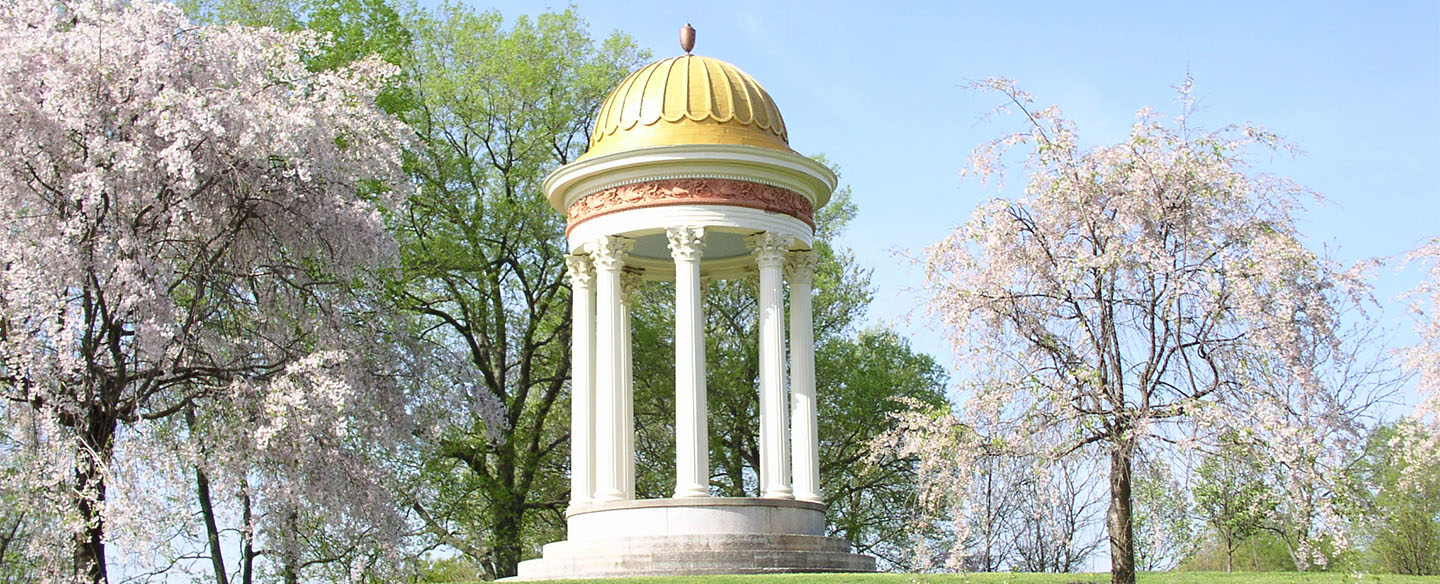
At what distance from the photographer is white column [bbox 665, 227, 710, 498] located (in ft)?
80.6

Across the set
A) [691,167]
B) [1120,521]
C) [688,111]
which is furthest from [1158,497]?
[688,111]

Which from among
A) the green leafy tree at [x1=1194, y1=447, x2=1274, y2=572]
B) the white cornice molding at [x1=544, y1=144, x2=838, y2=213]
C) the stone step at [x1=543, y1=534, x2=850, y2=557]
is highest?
the white cornice molding at [x1=544, y1=144, x2=838, y2=213]

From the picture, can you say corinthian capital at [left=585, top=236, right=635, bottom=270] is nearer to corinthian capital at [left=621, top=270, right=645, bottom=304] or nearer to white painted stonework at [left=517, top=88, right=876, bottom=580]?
white painted stonework at [left=517, top=88, right=876, bottom=580]

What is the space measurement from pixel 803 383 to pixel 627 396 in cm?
350

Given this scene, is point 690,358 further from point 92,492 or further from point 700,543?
point 92,492

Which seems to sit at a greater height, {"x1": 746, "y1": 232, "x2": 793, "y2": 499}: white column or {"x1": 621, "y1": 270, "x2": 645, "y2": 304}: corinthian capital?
{"x1": 621, "y1": 270, "x2": 645, "y2": 304}: corinthian capital

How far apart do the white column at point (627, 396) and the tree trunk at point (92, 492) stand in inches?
417

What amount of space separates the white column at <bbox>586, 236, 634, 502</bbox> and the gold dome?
1.86 m

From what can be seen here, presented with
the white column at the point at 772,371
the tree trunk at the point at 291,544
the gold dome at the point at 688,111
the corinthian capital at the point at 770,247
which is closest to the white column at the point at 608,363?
the gold dome at the point at 688,111

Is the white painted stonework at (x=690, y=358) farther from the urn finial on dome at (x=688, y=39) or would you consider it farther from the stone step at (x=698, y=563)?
the urn finial on dome at (x=688, y=39)

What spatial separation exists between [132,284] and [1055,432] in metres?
10.5

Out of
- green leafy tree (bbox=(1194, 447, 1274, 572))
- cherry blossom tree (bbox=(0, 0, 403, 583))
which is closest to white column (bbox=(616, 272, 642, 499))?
cherry blossom tree (bbox=(0, 0, 403, 583))

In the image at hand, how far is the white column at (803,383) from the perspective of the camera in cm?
2570

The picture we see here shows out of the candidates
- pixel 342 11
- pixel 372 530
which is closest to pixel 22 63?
pixel 372 530
